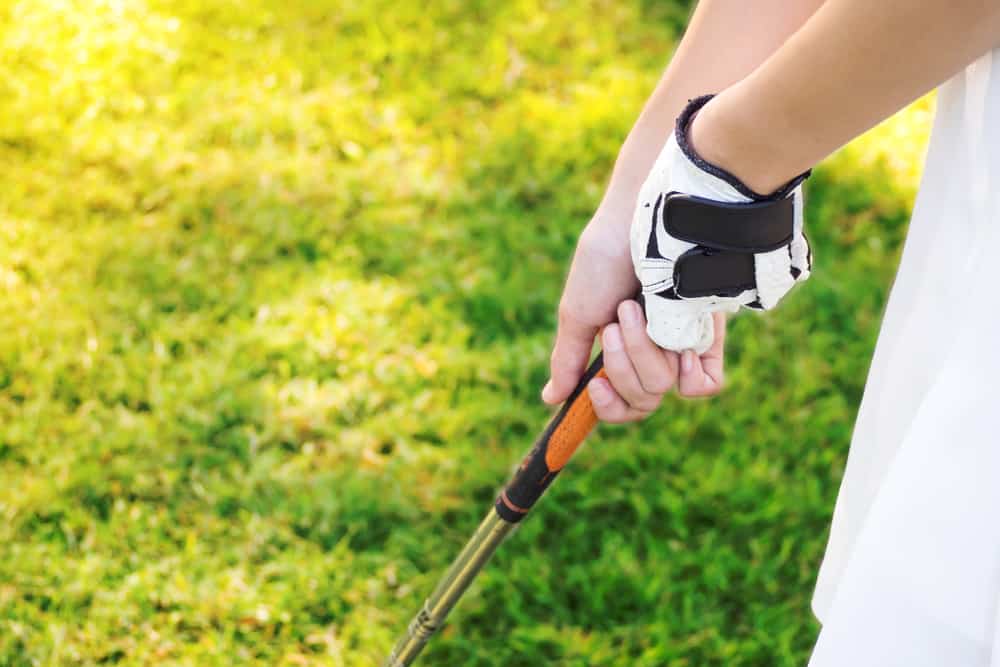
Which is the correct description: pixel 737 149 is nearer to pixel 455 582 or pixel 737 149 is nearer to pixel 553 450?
pixel 553 450

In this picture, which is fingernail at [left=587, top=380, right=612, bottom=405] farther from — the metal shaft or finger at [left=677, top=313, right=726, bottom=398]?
the metal shaft

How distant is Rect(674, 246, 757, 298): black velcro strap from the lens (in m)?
1.13

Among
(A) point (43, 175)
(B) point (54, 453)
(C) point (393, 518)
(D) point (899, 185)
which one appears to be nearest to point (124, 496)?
(B) point (54, 453)

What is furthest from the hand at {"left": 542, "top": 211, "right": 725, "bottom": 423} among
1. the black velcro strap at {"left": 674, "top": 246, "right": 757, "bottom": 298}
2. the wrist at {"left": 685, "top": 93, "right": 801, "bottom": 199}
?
the wrist at {"left": 685, "top": 93, "right": 801, "bottom": 199}

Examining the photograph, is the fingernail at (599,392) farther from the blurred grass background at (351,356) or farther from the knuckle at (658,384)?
the blurred grass background at (351,356)

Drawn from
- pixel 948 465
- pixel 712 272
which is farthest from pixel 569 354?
pixel 948 465

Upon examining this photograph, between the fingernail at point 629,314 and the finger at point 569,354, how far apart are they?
9 cm

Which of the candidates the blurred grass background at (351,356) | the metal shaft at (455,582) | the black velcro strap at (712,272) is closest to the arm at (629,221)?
the black velcro strap at (712,272)

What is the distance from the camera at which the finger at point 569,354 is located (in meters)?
1.36

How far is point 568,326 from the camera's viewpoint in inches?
53.6

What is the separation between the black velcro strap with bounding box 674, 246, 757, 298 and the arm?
4.6 inches

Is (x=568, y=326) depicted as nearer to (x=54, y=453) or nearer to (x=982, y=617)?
(x=982, y=617)

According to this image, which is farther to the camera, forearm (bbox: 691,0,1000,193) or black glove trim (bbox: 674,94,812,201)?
black glove trim (bbox: 674,94,812,201)

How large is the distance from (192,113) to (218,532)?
1.55 m
